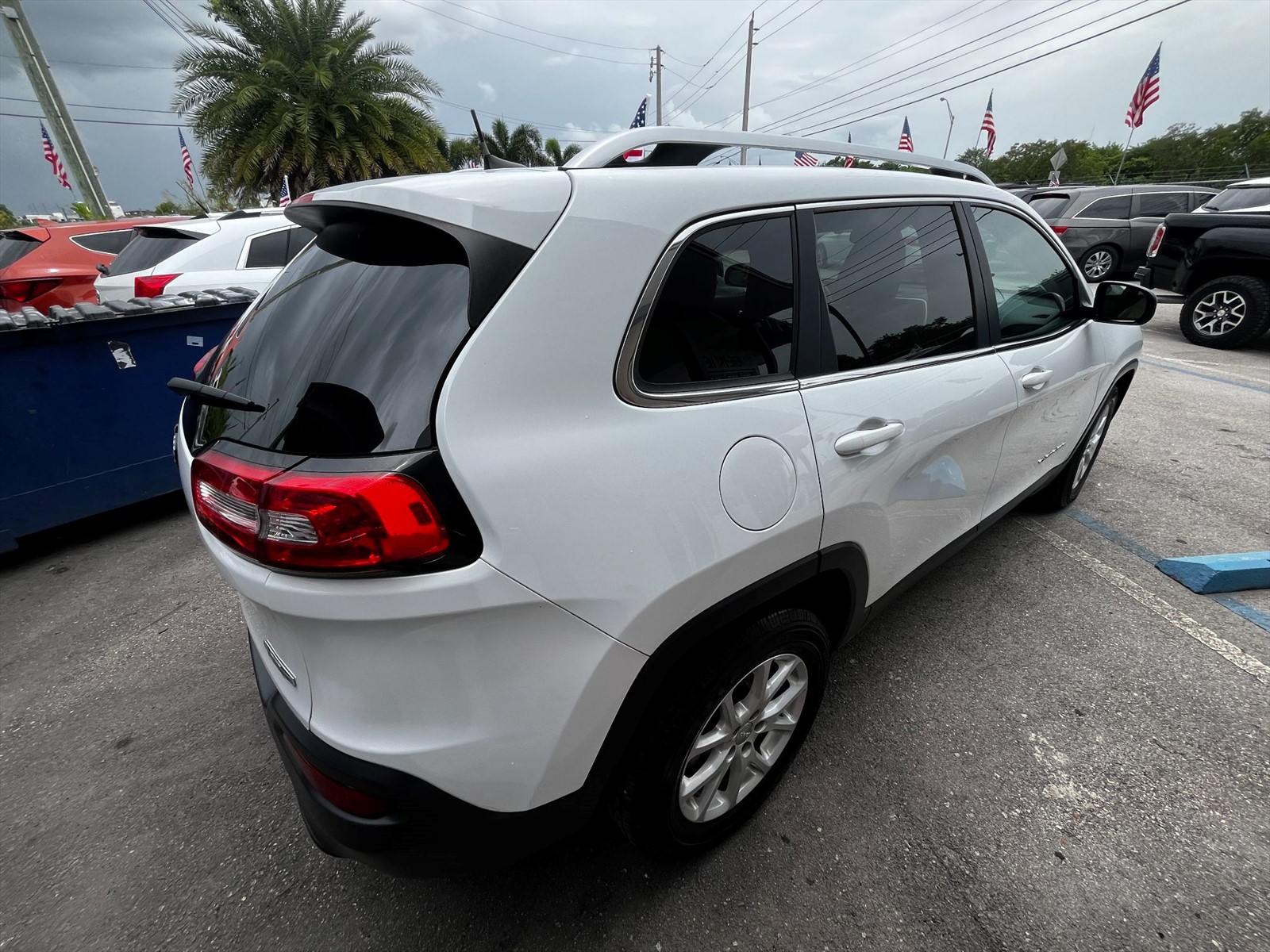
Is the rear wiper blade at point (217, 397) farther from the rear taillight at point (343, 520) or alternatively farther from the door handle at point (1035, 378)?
the door handle at point (1035, 378)

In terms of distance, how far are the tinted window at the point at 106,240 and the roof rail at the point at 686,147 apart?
368 inches

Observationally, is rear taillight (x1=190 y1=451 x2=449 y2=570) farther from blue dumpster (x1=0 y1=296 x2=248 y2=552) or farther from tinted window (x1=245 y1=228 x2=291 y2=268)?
tinted window (x1=245 y1=228 x2=291 y2=268)

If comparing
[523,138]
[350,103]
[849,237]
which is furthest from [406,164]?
[523,138]

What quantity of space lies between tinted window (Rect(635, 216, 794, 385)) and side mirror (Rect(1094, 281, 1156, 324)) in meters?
2.14

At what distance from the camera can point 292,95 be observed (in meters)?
15.0

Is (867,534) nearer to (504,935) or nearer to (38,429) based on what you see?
(504,935)

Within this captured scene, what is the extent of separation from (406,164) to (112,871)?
18270 millimetres

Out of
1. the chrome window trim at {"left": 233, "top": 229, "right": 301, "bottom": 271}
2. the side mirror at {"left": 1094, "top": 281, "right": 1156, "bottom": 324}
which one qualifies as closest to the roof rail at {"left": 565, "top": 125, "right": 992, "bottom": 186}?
the side mirror at {"left": 1094, "top": 281, "right": 1156, "bottom": 324}

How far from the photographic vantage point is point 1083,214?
12.0 metres

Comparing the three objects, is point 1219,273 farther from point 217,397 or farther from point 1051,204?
point 217,397

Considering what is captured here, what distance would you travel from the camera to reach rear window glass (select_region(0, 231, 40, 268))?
7.78 metres

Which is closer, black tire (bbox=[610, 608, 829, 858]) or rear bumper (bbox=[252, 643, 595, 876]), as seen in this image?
rear bumper (bbox=[252, 643, 595, 876])

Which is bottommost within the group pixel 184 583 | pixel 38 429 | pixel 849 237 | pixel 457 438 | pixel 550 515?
pixel 184 583

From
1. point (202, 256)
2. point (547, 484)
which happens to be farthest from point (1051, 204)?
point (547, 484)
